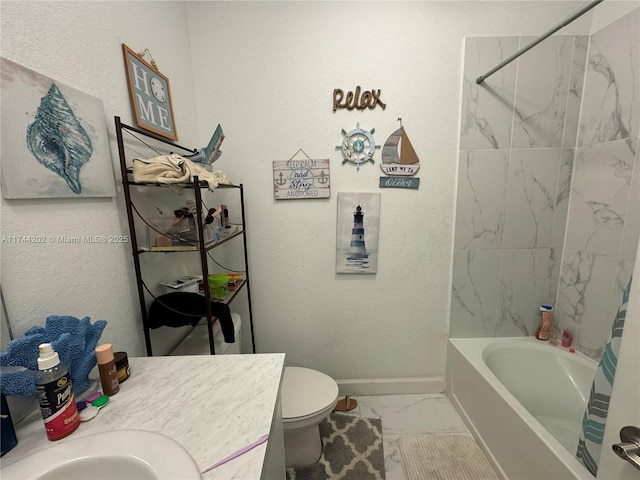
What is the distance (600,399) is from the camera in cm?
79

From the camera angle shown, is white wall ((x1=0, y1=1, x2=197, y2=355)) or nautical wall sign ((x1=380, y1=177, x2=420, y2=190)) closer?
white wall ((x1=0, y1=1, x2=197, y2=355))

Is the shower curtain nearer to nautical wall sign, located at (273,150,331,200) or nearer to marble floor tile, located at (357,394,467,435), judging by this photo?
marble floor tile, located at (357,394,467,435)

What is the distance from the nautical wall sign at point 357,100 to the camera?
4.58 feet

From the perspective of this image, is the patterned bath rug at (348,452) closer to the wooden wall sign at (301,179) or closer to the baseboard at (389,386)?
the baseboard at (389,386)

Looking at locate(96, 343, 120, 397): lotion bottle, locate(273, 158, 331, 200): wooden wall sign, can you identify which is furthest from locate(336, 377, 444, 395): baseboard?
locate(96, 343, 120, 397): lotion bottle

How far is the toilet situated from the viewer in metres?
1.13

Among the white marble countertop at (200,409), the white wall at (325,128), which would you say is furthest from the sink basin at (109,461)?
the white wall at (325,128)

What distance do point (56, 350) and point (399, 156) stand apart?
1.53 m

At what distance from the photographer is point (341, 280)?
158cm

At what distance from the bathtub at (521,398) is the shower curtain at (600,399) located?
0.08 meters

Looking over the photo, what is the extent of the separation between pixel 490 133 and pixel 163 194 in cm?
170

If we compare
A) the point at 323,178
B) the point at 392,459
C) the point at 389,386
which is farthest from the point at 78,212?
the point at 389,386

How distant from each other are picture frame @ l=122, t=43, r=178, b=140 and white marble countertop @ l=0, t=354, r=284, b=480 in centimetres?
90

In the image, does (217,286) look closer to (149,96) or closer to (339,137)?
(149,96)
